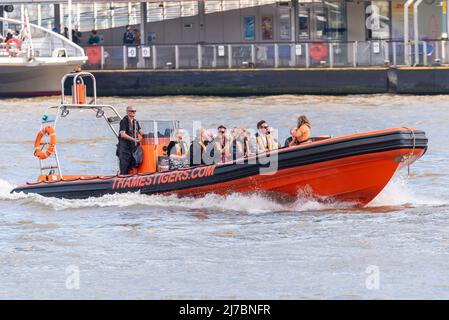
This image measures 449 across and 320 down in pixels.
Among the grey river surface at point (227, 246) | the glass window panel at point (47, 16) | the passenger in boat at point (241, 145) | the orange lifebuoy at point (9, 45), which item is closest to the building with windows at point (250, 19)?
the glass window panel at point (47, 16)

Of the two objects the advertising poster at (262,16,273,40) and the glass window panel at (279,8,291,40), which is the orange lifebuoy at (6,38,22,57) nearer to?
the advertising poster at (262,16,273,40)

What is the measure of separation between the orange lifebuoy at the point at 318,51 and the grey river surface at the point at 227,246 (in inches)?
599

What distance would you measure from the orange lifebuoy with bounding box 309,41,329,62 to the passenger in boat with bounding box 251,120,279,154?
20.9 m

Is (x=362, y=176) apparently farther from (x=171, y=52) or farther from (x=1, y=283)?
(x=171, y=52)

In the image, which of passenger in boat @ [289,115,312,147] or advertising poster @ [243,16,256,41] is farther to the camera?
advertising poster @ [243,16,256,41]

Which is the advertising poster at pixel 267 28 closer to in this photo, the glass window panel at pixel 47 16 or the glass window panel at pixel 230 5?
the glass window panel at pixel 230 5

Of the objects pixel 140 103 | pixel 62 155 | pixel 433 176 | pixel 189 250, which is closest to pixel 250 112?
pixel 140 103

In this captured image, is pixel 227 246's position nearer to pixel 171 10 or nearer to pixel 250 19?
pixel 250 19

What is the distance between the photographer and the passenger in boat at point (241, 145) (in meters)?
20.4

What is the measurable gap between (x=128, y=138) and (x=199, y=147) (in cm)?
110

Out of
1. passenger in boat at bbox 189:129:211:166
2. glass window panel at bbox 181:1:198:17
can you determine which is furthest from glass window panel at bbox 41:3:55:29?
passenger in boat at bbox 189:129:211:166

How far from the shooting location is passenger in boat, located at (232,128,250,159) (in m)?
20.4

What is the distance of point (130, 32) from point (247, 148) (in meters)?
26.3

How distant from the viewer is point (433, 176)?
80.5 feet
